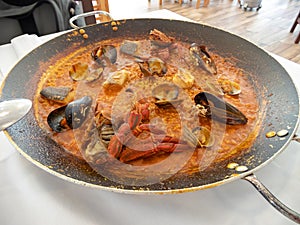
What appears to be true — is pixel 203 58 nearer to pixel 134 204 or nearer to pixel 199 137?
pixel 199 137

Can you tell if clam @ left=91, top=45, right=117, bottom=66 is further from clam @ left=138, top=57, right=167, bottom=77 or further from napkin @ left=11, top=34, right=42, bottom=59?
napkin @ left=11, top=34, right=42, bottom=59

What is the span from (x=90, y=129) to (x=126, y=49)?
43cm

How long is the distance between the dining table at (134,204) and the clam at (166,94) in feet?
0.89

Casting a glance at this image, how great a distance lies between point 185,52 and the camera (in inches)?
36.9

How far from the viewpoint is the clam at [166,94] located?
2.36 feet

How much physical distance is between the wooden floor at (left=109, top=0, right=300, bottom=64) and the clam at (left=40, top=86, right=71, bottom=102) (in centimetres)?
212

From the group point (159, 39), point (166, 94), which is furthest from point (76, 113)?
point (159, 39)

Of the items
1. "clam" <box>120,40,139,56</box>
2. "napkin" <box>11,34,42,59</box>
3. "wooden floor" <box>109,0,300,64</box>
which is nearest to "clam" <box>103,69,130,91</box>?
"clam" <box>120,40,139,56</box>

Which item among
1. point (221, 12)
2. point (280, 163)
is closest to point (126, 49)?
point (280, 163)

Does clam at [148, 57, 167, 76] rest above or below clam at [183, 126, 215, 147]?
above

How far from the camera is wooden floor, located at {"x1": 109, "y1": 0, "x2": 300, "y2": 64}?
2438 millimetres

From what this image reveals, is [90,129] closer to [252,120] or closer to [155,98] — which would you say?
[155,98]

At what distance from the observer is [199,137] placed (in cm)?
62

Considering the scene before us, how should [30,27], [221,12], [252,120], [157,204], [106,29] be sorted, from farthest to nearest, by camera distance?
[221,12] → [30,27] → [106,29] → [252,120] → [157,204]
